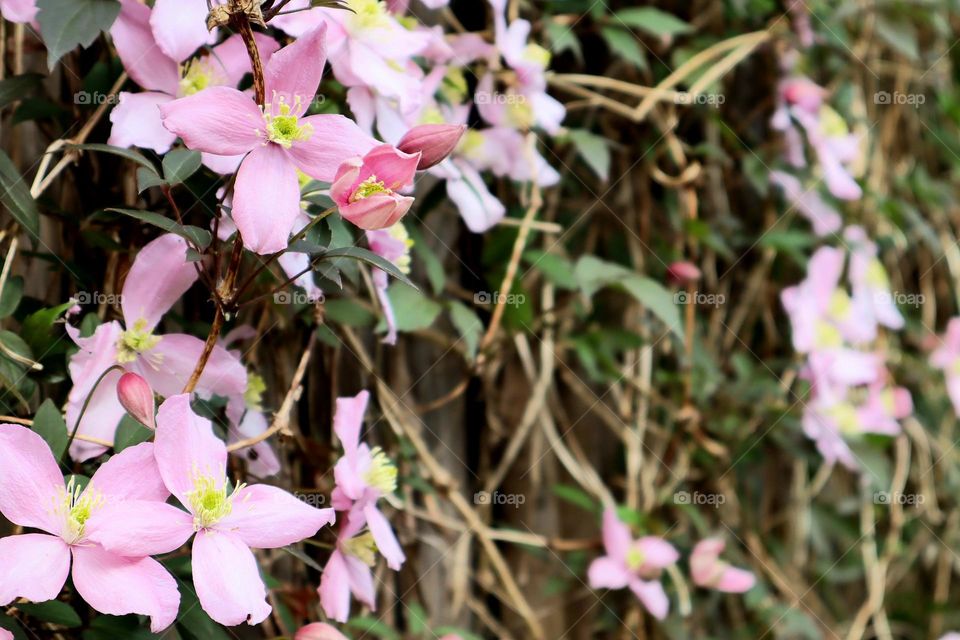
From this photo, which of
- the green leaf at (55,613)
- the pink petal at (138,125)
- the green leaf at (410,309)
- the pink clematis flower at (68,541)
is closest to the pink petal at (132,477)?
the pink clematis flower at (68,541)

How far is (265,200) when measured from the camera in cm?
52

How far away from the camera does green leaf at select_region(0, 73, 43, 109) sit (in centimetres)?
65

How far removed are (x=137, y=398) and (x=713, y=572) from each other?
2.60ft

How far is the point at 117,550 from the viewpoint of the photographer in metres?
0.49

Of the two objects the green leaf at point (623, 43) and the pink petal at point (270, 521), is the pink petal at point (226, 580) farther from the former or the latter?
the green leaf at point (623, 43)

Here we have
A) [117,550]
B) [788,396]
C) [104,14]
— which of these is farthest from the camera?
[788,396]

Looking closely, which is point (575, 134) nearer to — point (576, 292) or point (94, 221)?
point (576, 292)

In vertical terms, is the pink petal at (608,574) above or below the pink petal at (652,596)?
above

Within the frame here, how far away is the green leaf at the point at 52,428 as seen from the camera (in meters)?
0.54

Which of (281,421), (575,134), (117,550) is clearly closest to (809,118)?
(575,134)

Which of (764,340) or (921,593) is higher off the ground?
(764,340)

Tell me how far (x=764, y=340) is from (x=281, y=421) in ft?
2.98

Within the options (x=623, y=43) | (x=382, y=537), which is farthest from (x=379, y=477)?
(x=623, y=43)

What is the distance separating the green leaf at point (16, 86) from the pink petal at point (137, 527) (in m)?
0.33
